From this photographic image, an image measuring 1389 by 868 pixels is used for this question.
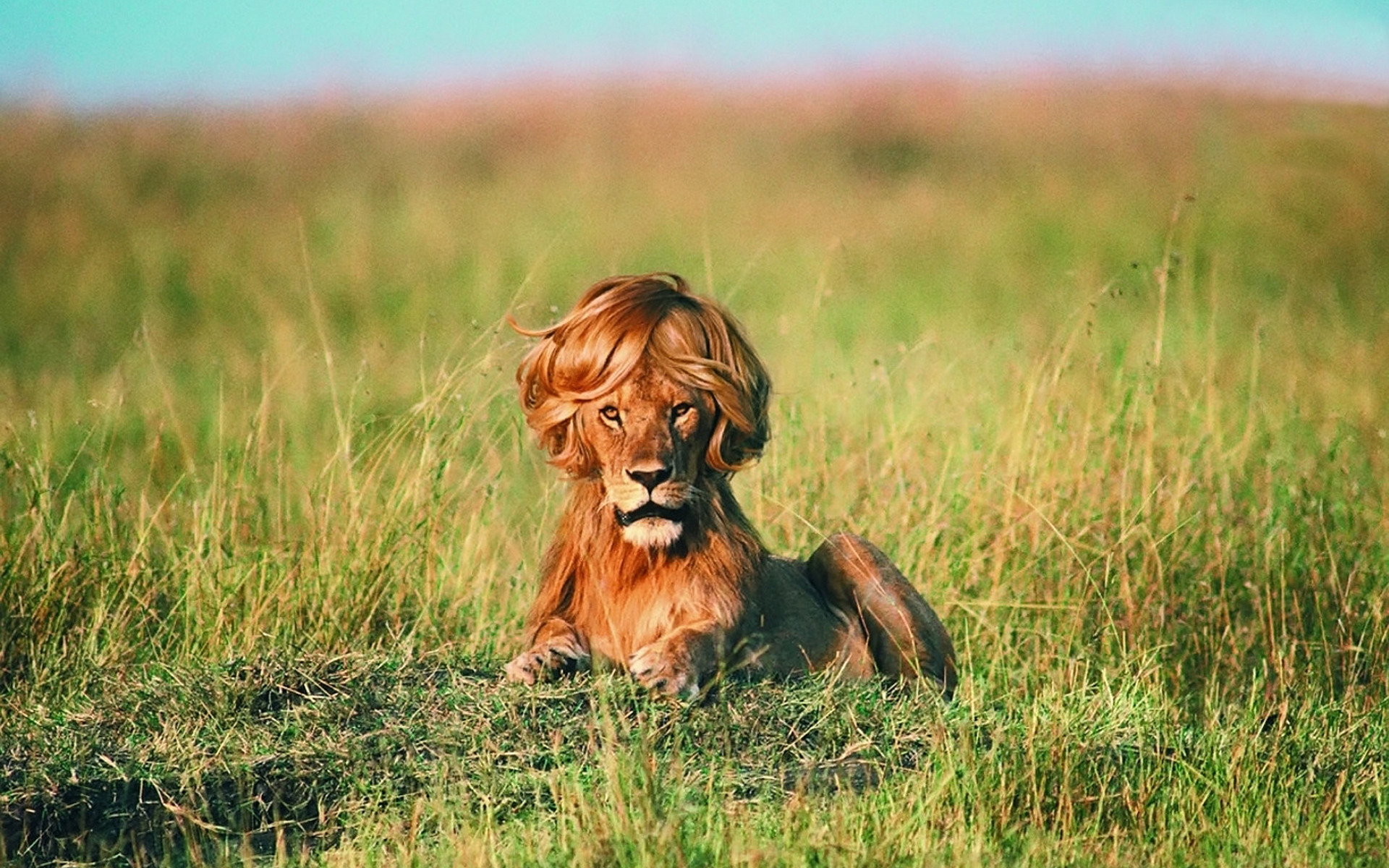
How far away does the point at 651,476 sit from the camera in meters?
5.51

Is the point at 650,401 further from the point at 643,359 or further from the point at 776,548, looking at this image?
the point at 776,548

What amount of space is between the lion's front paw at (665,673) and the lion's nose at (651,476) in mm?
452

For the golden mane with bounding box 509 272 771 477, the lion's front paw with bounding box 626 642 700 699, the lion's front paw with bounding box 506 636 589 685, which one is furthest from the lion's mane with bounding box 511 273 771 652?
the lion's front paw with bounding box 626 642 700 699

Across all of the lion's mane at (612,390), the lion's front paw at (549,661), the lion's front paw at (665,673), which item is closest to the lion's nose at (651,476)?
the lion's mane at (612,390)

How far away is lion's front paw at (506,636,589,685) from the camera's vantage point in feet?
18.7

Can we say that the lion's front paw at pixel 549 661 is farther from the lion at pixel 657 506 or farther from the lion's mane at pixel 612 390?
the lion's mane at pixel 612 390

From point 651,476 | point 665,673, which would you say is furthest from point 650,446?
point 665,673

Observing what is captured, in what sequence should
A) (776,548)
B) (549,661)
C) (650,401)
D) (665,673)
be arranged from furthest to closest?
(776,548), (549,661), (650,401), (665,673)

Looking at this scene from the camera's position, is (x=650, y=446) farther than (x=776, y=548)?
No

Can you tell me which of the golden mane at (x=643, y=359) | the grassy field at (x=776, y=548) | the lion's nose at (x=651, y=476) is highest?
the golden mane at (x=643, y=359)

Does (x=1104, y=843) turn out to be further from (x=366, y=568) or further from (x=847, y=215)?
(x=847, y=215)

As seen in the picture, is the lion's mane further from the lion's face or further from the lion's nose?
the lion's nose

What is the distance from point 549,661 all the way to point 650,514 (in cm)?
54

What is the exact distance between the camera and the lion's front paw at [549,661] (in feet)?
18.7
